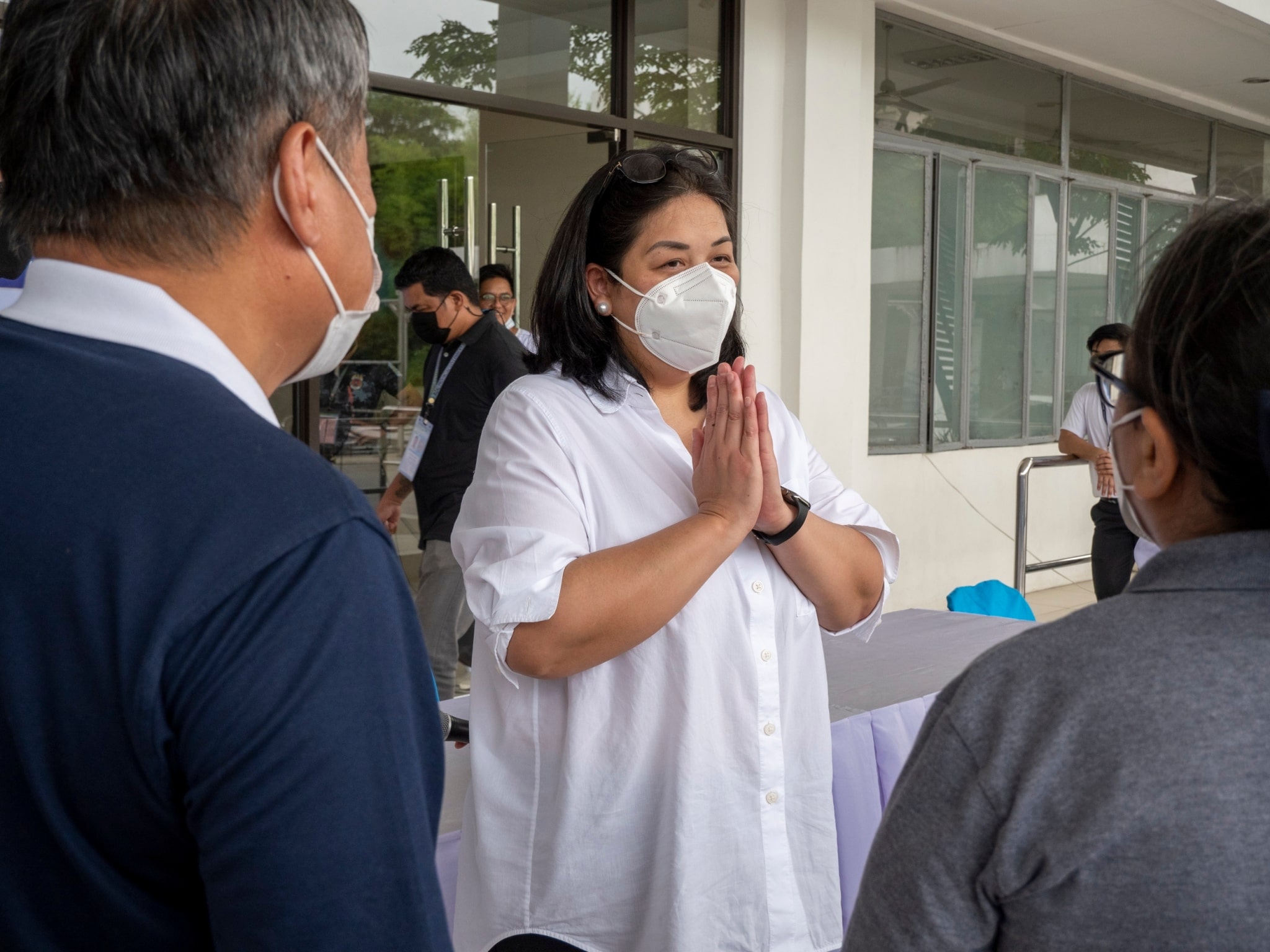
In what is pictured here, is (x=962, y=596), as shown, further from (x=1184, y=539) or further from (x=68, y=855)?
(x=68, y=855)

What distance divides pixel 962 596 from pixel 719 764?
228 centimetres

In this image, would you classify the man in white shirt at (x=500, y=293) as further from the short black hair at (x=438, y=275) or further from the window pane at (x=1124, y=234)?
the window pane at (x=1124, y=234)

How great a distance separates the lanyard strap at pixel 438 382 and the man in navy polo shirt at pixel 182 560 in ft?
11.3

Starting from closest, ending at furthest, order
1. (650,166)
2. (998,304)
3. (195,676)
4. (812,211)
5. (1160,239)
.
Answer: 1. (195,676)
2. (1160,239)
3. (650,166)
4. (812,211)
5. (998,304)

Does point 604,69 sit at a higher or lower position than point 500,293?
higher

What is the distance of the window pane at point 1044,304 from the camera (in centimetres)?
754

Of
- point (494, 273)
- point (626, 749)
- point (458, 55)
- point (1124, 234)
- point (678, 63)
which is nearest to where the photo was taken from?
point (626, 749)

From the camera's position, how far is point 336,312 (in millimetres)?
819

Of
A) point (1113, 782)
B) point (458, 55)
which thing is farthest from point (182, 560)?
point (458, 55)

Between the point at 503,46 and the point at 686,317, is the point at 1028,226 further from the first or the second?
the point at 686,317

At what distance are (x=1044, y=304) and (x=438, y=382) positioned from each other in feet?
15.9

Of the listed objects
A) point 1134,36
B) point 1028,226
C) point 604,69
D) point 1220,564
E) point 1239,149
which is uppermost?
point 1134,36

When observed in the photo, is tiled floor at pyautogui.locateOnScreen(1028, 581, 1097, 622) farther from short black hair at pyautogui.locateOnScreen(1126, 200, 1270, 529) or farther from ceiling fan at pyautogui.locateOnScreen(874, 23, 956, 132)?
short black hair at pyautogui.locateOnScreen(1126, 200, 1270, 529)

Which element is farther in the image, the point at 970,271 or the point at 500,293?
the point at 970,271
